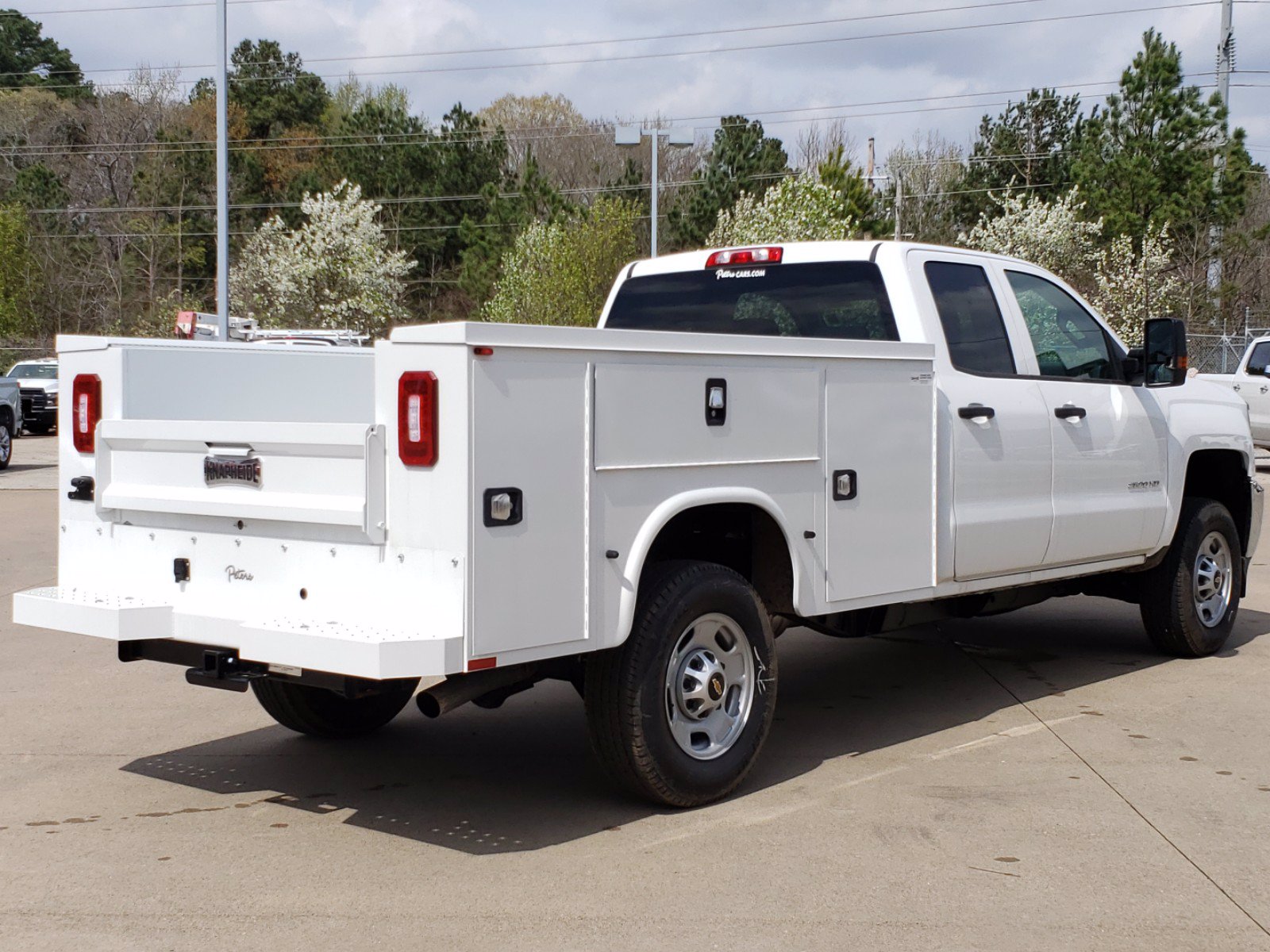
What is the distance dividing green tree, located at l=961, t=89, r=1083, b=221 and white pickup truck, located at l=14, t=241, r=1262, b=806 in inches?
1927

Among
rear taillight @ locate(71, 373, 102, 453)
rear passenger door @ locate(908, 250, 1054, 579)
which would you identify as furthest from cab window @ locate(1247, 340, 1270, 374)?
rear taillight @ locate(71, 373, 102, 453)

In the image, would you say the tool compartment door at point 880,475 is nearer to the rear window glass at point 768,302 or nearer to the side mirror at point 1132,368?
the rear window glass at point 768,302

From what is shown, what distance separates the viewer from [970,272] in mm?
7160

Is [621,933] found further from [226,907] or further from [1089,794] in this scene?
[1089,794]

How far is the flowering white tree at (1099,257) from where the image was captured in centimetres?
4097

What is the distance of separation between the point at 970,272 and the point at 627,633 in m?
3.02

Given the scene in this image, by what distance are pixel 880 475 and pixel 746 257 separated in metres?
1.67

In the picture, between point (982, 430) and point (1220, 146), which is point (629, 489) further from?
point (1220, 146)

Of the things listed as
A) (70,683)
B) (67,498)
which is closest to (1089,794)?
(67,498)

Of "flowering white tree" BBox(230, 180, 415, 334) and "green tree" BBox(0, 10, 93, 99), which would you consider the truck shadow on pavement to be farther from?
"green tree" BBox(0, 10, 93, 99)

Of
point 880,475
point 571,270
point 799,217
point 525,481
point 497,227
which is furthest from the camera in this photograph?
point 497,227

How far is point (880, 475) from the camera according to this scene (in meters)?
6.20

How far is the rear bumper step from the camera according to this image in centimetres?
455

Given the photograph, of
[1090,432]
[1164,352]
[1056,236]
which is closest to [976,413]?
[1090,432]
